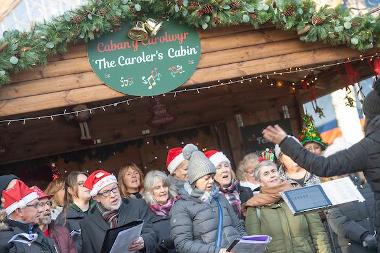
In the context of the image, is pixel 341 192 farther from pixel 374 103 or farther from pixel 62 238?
pixel 62 238

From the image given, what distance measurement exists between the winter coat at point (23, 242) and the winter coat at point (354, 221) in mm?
2918

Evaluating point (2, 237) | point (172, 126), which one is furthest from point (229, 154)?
point (2, 237)

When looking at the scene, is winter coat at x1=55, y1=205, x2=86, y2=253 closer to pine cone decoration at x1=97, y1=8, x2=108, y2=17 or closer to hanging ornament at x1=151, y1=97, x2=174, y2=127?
pine cone decoration at x1=97, y1=8, x2=108, y2=17

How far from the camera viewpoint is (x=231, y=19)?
266 inches

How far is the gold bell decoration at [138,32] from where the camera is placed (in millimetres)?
6641

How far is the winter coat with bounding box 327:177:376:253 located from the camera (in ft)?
19.0

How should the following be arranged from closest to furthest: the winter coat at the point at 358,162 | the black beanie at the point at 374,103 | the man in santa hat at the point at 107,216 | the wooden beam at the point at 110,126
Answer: the winter coat at the point at 358,162 → the black beanie at the point at 374,103 → the man in santa hat at the point at 107,216 → the wooden beam at the point at 110,126

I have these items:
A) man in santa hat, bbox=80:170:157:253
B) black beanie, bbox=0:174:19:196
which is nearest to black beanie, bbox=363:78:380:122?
man in santa hat, bbox=80:170:157:253

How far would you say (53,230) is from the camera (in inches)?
202

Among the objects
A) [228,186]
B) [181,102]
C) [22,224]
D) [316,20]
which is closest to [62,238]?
[22,224]

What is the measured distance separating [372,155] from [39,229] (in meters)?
2.67

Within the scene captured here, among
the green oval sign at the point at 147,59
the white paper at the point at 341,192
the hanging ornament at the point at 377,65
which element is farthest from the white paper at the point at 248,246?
the hanging ornament at the point at 377,65

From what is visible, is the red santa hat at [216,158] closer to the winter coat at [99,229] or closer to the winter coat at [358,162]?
the winter coat at [99,229]

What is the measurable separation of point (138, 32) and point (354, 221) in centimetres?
315
